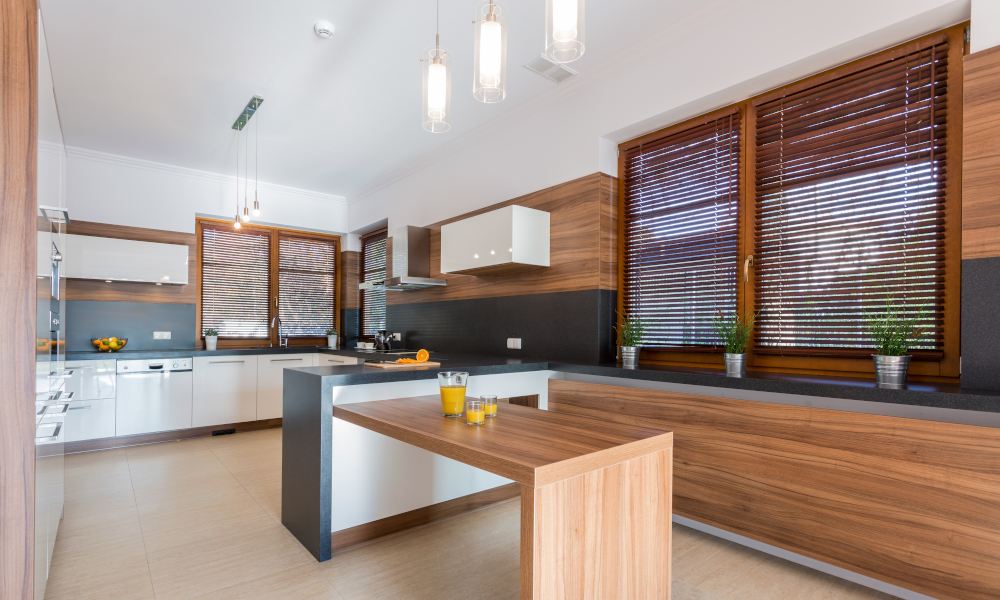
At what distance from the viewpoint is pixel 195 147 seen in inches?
186

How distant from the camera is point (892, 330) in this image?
2035 mm

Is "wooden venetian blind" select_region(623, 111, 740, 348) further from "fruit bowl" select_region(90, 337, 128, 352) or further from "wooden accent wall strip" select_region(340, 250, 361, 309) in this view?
"fruit bowl" select_region(90, 337, 128, 352)

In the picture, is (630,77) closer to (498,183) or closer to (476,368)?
(498,183)

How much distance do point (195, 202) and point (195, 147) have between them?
890 millimetres

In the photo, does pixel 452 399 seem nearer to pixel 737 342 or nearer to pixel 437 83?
pixel 437 83

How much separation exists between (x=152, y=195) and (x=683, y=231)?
5269 mm

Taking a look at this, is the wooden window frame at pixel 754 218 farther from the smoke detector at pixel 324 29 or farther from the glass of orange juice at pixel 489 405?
the smoke detector at pixel 324 29

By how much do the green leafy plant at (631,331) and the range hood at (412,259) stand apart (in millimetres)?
2031

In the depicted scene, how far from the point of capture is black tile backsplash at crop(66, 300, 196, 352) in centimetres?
477

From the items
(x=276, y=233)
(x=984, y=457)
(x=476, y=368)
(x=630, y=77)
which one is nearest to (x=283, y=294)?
(x=276, y=233)

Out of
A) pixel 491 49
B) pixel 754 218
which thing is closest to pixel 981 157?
pixel 754 218

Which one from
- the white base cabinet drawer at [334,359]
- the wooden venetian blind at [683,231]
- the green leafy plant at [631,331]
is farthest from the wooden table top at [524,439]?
the white base cabinet drawer at [334,359]

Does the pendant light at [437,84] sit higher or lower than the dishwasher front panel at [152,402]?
higher

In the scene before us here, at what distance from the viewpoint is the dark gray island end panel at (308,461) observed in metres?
2.36
